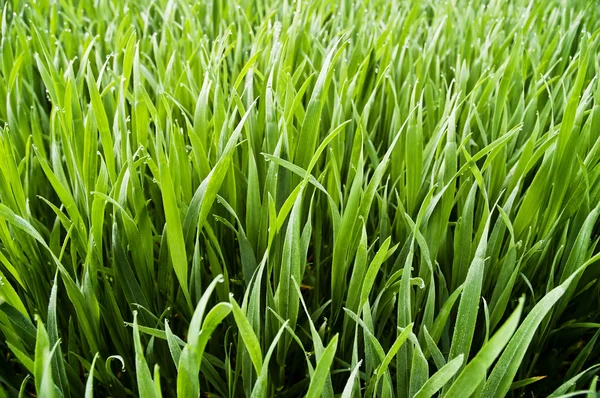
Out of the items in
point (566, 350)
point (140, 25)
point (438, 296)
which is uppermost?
point (140, 25)

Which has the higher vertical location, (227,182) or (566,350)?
(227,182)

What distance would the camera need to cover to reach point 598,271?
2.45ft

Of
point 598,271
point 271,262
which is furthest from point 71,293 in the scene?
point 598,271

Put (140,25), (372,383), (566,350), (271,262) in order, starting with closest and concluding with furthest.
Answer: (372,383) < (271,262) < (566,350) < (140,25)

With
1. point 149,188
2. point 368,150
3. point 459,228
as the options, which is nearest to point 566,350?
point 459,228

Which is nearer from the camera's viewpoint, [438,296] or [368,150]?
[438,296]

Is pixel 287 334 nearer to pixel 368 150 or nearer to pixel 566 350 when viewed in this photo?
pixel 368 150

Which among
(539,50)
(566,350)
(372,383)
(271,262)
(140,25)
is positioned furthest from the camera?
(140,25)

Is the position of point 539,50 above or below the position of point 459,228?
above

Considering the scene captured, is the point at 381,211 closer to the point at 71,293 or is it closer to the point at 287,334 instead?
the point at 287,334

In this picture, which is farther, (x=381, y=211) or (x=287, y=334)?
(x=381, y=211)

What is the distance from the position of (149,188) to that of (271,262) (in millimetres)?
255

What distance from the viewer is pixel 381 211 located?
76cm

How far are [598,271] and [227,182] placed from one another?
0.49 metres
